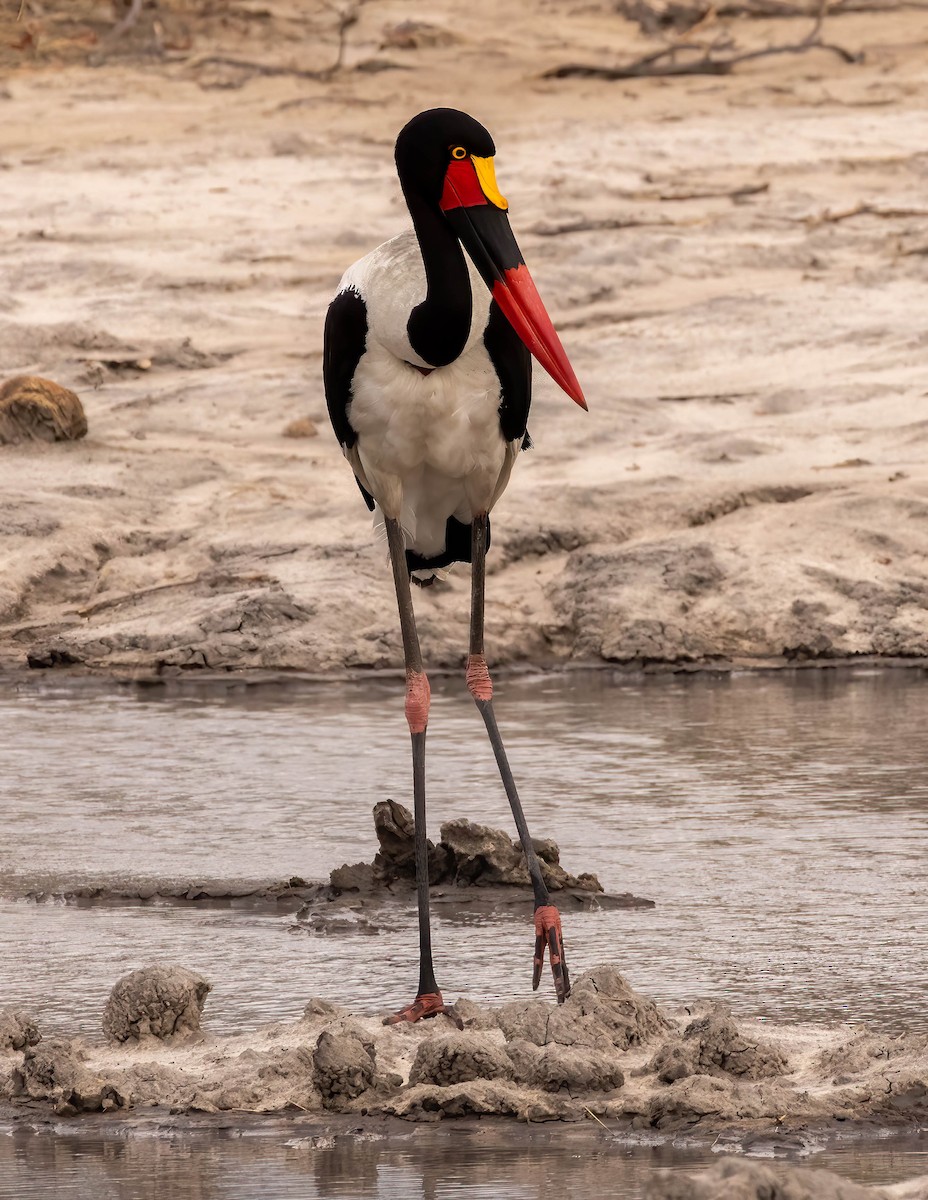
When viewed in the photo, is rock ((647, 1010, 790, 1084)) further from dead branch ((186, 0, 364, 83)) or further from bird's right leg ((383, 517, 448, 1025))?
dead branch ((186, 0, 364, 83))

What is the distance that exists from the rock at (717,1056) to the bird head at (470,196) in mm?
1387

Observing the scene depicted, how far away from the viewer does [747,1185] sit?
2.74 meters

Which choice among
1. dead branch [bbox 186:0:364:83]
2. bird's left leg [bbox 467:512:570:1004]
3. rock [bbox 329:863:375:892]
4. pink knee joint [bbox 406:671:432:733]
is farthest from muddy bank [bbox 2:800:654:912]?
dead branch [bbox 186:0:364:83]

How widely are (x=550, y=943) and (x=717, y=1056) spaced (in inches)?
29.4

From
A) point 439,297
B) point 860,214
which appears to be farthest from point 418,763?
point 860,214

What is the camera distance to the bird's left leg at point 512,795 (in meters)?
4.34

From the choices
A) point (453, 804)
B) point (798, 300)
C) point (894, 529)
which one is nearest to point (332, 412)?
point (453, 804)

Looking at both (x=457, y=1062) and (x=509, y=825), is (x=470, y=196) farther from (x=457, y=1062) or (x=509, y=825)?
(x=509, y=825)

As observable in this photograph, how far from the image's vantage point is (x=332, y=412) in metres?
4.62

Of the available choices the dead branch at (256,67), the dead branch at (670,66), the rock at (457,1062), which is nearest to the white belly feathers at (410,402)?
the rock at (457,1062)

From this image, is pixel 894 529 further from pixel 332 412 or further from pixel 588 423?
pixel 332 412

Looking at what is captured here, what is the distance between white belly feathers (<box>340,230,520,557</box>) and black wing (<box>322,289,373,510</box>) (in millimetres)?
15

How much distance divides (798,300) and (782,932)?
23.3ft

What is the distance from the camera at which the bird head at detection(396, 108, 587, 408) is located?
14.5 feet
